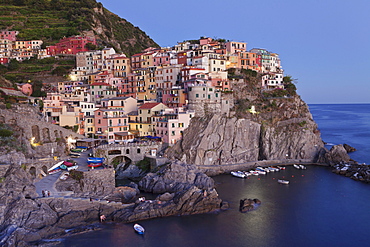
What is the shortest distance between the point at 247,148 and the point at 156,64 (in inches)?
1083

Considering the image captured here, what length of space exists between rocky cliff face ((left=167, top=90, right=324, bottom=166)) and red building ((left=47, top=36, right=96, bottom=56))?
43406 millimetres

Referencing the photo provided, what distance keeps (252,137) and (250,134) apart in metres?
0.56

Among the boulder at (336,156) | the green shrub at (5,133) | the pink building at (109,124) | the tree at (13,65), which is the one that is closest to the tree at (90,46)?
the tree at (13,65)

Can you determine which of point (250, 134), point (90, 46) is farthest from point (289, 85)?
point (90, 46)

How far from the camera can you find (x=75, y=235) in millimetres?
26750

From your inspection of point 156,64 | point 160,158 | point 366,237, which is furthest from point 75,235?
point 156,64

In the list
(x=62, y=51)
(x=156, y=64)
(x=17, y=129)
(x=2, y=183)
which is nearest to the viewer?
(x=2, y=183)

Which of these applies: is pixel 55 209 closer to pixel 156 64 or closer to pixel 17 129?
pixel 17 129

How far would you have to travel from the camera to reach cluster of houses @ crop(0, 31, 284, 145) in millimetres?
50875

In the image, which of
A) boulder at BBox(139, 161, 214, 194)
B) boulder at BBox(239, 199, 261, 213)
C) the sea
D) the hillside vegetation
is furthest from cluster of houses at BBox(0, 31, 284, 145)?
boulder at BBox(239, 199, 261, 213)

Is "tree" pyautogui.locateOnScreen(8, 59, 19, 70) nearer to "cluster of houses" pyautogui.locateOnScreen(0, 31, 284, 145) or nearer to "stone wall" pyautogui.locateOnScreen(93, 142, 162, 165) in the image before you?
Result: "cluster of houses" pyautogui.locateOnScreen(0, 31, 284, 145)

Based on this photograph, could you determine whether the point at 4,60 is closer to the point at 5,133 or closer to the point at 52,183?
the point at 5,133

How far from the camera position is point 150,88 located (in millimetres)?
62938

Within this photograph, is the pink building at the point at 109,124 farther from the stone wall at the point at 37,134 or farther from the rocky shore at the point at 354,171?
the rocky shore at the point at 354,171
